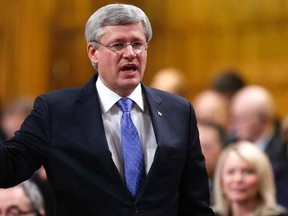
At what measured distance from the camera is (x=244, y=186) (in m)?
6.54

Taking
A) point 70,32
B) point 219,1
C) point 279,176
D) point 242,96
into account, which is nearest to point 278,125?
point 242,96

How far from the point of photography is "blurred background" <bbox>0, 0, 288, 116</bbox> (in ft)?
34.6

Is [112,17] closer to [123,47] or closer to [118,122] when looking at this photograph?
[123,47]

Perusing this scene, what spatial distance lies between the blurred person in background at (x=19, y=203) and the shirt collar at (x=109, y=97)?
1.11 m

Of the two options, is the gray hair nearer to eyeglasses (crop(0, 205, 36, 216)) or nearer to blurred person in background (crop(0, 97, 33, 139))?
eyeglasses (crop(0, 205, 36, 216))

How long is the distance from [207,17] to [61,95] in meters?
7.08

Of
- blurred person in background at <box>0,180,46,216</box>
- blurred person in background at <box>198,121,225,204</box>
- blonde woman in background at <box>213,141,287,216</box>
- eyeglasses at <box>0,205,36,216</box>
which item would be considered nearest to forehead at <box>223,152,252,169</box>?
blonde woman in background at <box>213,141,287,216</box>

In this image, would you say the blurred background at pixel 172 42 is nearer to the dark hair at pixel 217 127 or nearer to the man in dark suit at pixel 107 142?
the dark hair at pixel 217 127

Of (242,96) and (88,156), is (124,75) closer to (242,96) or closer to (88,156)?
(88,156)

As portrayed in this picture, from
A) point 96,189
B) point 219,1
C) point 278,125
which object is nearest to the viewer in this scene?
point 96,189

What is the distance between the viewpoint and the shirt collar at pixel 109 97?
12.8ft

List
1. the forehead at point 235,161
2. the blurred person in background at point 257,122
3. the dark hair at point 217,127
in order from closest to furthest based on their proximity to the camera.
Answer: the forehead at point 235,161 → the dark hair at point 217,127 → the blurred person in background at point 257,122

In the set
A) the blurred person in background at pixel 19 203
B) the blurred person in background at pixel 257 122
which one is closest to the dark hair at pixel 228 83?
the blurred person in background at pixel 257 122

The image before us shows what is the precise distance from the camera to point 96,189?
375 cm
